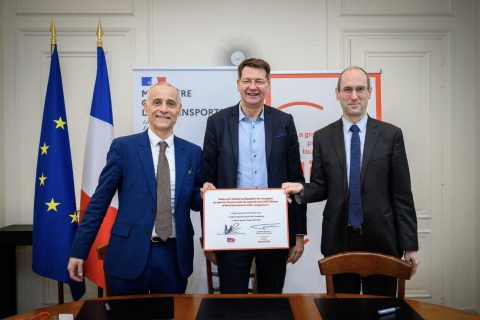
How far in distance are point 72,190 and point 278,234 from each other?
1848 millimetres

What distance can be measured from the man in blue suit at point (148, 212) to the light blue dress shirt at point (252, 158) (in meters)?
0.34

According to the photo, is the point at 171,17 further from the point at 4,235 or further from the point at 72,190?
the point at 4,235

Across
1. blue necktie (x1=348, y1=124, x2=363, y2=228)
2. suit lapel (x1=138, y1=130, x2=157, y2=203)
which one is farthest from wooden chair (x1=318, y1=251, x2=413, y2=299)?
suit lapel (x1=138, y1=130, x2=157, y2=203)

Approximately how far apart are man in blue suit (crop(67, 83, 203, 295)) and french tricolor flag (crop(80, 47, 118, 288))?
1.17 meters

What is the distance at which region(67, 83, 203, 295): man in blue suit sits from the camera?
1944 mm

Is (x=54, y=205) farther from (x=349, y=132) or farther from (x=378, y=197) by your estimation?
(x=378, y=197)

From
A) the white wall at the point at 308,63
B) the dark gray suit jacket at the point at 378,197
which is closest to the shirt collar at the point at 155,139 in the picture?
the dark gray suit jacket at the point at 378,197

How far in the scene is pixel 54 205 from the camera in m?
3.07

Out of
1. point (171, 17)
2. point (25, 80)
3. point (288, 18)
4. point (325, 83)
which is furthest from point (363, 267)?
point (25, 80)

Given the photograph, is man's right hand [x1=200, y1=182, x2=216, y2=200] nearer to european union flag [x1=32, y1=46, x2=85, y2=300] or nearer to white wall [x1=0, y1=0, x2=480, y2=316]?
european union flag [x1=32, y1=46, x2=85, y2=300]

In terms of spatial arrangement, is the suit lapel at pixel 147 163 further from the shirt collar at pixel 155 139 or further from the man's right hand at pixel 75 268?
the man's right hand at pixel 75 268

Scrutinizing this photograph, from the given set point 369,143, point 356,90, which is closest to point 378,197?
point 369,143

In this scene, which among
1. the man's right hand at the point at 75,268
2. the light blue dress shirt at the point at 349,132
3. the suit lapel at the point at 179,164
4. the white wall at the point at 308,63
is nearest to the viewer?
the man's right hand at the point at 75,268

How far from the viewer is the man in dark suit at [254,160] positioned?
224 cm
